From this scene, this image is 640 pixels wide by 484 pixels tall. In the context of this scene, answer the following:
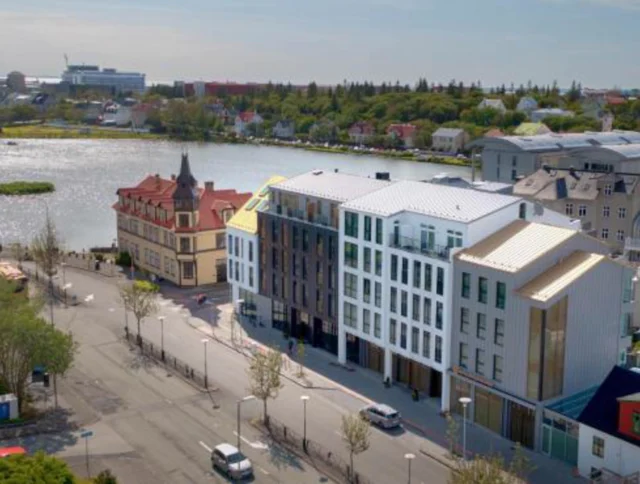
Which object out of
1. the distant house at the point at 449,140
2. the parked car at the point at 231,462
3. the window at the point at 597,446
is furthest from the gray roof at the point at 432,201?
the distant house at the point at 449,140

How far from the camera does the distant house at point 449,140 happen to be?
168375mm

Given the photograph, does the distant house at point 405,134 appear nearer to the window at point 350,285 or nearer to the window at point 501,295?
the window at point 350,285

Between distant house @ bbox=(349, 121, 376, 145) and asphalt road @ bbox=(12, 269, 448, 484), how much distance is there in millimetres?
138630

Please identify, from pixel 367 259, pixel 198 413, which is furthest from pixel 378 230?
pixel 198 413

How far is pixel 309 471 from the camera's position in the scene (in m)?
32.9

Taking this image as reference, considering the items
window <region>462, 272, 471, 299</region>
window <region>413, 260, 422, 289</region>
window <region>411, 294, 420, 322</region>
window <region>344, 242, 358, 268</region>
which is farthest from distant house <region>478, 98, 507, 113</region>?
window <region>462, 272, 471, 299</region>

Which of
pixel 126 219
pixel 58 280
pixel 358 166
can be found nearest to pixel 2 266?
pixel 58 280

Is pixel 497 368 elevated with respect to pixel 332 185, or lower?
lower

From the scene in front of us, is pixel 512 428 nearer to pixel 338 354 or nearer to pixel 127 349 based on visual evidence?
pixel 338 354

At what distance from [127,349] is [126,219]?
A: 23.0 m

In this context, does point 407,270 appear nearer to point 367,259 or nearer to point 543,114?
point 367,259

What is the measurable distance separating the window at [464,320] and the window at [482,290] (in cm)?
103

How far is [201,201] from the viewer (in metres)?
63.0

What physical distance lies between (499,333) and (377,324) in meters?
8.45
